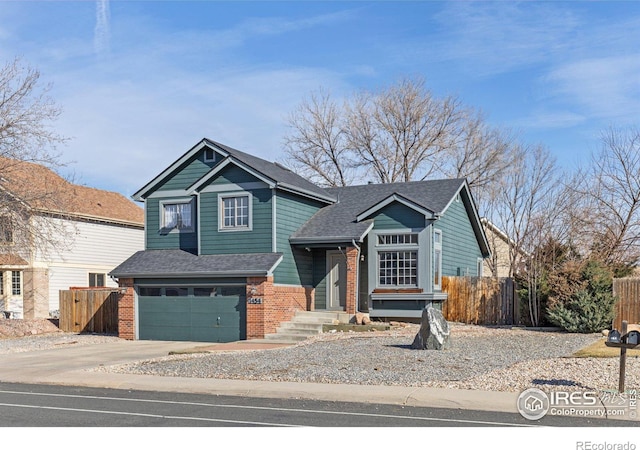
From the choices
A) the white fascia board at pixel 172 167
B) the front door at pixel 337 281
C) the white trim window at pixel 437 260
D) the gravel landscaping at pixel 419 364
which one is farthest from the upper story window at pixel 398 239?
the white fascia board at pixel 172 167

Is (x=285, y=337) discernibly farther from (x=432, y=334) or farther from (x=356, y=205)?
(x=356, y=205)

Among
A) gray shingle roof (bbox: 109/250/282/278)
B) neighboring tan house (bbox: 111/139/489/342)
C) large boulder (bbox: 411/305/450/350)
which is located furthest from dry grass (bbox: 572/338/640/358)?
gray shingle roof (bbox: 109/250/282/278)

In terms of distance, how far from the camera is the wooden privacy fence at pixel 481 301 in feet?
90.0

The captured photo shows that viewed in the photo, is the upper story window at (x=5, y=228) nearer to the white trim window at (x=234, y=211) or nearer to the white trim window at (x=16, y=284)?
the white trim window at (x=16, y=284)

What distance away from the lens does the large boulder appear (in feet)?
62.5

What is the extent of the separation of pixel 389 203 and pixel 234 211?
217 inches

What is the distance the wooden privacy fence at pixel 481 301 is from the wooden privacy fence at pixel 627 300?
13.3 feet

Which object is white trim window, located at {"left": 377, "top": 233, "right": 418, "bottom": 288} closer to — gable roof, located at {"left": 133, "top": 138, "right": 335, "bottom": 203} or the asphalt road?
gable roof, located at {"left": 133, "top": 138, "right": 335, "bottom": 203}

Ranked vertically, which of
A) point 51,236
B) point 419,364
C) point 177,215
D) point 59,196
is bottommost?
point 419,364

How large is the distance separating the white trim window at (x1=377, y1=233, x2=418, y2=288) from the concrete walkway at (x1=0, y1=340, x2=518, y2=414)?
17.3 feet

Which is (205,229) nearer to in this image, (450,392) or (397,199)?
(397,199)

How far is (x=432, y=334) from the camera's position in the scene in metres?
19.0

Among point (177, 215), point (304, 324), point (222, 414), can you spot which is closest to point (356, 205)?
point (304, 324)

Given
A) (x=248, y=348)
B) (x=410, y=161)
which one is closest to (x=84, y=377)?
(x=248, y=348)
